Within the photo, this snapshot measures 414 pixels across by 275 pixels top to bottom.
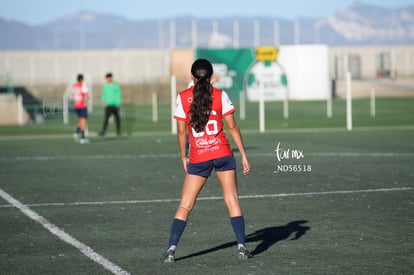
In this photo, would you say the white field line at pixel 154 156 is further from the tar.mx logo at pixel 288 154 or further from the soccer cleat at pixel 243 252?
the soccer cleat at pixel 243 252

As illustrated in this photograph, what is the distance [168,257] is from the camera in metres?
8.26

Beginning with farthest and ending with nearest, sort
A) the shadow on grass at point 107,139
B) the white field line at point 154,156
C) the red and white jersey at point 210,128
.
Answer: the shadow on grass at point 107,139
the white field line at point 154,156
the red and white jersey at point 210,128

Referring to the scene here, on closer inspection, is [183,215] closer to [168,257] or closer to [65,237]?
[168,257]

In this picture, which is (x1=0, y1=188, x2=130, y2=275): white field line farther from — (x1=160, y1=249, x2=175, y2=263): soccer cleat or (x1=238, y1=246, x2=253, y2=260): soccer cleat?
(x1=238, y1=246, x2=253, y2=260): soccer cleat

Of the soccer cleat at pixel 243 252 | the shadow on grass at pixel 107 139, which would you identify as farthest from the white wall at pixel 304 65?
the soccer cleat at pixel 243 252

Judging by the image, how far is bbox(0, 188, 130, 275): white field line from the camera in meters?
8.17

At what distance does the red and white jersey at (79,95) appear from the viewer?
2548 centimetres

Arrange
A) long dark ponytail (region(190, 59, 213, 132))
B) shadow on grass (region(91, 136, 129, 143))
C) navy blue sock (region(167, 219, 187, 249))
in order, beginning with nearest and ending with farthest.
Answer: long dark ponytail (region(190, 59, 213, 132)), navy blue sock (region(167, 219, 187, 249)), shadow on grass (region(91, 136, 129, 143))

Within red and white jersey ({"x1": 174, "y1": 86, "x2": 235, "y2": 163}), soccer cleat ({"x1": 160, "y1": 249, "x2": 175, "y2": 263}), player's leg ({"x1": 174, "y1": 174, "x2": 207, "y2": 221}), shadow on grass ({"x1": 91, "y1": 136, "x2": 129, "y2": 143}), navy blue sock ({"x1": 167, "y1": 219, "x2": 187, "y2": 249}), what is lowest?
soccer cleat ({"x1": 160, "y1": 249, "x2": 175, "y2": 263})

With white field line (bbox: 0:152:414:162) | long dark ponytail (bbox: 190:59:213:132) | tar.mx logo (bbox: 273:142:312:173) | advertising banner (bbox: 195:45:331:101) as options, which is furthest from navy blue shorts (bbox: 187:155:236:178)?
advertising banner (bbox: 195:45:331:101)

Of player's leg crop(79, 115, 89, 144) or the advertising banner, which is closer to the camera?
player's leg crop(79, 115, 89, 144)

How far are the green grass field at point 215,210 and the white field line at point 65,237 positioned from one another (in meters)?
0.07

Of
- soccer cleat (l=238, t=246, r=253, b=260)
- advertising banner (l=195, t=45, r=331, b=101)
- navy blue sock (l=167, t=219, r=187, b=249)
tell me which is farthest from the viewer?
advertising banner (l=195, t=45, r=331, b=101)

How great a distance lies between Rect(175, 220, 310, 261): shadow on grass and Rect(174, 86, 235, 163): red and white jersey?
1141mm
